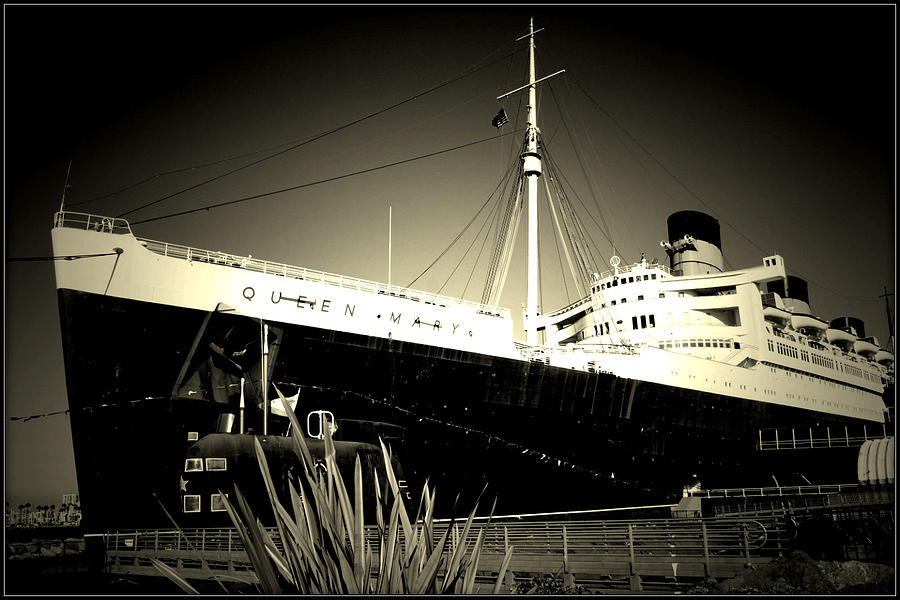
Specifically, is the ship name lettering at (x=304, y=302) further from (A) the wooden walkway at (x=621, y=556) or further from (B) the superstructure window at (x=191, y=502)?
(A) the wooden walkway at (x=621, y=556)

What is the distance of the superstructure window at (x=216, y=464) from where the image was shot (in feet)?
42.6

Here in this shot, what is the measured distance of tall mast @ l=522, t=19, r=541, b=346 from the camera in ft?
71.7

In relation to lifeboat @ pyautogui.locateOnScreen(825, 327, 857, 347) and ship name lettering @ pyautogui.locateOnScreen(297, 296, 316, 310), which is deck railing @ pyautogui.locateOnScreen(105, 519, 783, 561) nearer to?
ship name lettering @ pyautogui.locateOnScreen(297, 296, 316, 310)

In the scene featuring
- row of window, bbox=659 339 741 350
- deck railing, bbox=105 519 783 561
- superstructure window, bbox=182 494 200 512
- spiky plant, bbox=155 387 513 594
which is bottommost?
deck railing, bbox=105 519 783 561

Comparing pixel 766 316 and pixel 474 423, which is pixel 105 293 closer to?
pixel 474 423

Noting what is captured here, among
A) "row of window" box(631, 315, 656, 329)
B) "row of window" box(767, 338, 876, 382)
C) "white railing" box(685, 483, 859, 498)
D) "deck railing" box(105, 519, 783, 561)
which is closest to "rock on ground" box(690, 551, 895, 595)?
"deck railing" box(105, 519, 783, 561)

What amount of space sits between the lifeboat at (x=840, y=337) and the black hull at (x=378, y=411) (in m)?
19.6

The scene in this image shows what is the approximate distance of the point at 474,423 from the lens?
57.2ft

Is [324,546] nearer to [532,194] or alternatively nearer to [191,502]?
[191,502]

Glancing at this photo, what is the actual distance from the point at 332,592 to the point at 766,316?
3204cm

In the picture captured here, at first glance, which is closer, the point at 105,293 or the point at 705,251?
the point at 105,293

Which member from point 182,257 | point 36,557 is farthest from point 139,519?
point 36,557

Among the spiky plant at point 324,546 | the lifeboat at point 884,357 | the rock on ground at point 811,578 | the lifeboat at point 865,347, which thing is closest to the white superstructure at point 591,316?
the lifeboat at point 865,347

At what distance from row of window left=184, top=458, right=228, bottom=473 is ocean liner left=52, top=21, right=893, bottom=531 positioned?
0.03m
